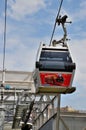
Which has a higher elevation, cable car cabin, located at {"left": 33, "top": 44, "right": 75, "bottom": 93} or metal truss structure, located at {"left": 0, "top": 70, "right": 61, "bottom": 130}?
cable car cabin, located at {"left": 33, "top": 44, "right": 75, "bottom": 93}

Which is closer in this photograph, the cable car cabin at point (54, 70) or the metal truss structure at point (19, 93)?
the cable car cabin at point (54, 70)

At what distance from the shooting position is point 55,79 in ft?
44.5

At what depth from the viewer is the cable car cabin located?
13.6 m

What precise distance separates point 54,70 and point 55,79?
534mm

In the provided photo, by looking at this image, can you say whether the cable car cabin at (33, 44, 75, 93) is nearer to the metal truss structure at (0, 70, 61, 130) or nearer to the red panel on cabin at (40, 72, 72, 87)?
the red panel on cabin at (40, 72, 72, 87)

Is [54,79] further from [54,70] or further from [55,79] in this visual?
[54,70]

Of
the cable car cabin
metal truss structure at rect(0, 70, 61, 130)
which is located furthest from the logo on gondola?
metal truss structure at rect(0, 70, 61, 130)

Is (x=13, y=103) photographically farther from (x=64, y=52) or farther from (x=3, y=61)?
(x=64, y=52)

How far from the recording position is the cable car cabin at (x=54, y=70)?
44.5 ft

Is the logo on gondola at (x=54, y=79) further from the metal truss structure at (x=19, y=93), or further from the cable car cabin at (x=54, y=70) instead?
the metal truss structure at (x=19, y=93)

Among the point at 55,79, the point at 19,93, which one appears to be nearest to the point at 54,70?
the point at 55,79

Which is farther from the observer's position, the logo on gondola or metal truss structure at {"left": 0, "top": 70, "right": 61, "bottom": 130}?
metal truss structure at {"left": 0, "top": 70, "right": 61, "bottom": 130}

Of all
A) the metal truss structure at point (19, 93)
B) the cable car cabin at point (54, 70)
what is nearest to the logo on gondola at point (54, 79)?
the cable car cabin at point (54, 70)

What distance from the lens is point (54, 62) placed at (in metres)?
14.3
